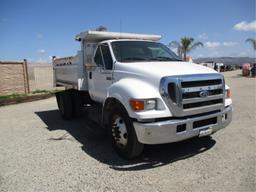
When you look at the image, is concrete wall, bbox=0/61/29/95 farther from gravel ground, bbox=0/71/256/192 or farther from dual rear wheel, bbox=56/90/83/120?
gravel ground, bbox=0/71/256/192

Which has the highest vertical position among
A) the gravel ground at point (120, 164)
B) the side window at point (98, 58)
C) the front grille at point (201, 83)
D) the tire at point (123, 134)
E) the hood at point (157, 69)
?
the side window at point (98, 58)

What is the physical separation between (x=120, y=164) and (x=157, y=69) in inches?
71.0

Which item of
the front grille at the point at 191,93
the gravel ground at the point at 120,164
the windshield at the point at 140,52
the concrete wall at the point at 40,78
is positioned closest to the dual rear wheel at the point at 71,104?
the gravel ground at the point at 120,164

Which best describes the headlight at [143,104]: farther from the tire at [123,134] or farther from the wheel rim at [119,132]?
the wheel rim at [119,132]

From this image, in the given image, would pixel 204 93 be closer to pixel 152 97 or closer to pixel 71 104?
pixel 152 97

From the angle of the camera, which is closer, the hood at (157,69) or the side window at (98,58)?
the hood at (157,69)

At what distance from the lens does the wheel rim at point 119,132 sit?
4563 mm

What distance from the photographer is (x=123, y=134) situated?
4.59 m

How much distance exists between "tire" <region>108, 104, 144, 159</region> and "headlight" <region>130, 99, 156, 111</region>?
31 cm

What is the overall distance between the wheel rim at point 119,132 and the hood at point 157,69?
0.93m

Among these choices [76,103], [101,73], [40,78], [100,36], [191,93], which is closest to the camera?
[191,93]

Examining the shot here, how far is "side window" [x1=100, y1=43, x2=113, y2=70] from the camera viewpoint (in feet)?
18.0

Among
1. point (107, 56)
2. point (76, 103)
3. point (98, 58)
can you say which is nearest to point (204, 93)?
point (107, 56)

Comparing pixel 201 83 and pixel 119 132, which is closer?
pixel 201 83
